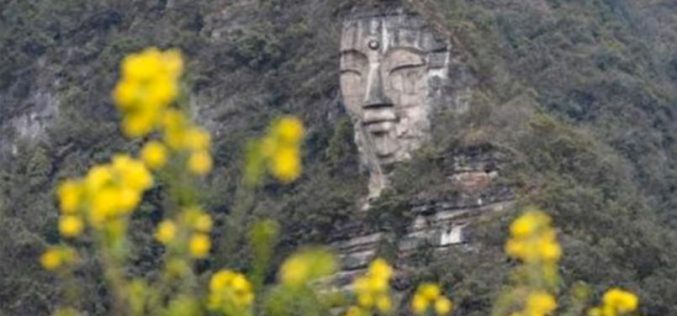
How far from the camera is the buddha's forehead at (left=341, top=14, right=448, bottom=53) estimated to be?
3988cm

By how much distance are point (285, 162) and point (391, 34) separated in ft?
116

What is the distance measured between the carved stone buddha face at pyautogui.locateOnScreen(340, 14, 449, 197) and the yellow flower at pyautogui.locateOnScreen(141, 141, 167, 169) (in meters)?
34.2

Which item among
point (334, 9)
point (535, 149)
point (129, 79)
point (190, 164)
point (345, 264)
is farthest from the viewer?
point (334, 9)

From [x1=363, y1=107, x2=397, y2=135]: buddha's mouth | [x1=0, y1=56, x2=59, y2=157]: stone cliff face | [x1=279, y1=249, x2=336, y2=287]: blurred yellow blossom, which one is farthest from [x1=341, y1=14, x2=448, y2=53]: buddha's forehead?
[x1=279, y1=249, x2=336, y2=287]: blurred yellow blossom

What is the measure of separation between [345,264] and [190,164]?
32.0 m

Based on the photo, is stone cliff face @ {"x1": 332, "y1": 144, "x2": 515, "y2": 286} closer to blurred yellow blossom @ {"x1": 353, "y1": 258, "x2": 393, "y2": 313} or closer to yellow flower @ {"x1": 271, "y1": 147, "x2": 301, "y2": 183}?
blurred yellow blossom @ {"x1": 353, "y1": 258, "x2": 393, "y2": 313}

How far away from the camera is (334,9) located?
43000 millimetres

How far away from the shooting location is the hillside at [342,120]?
36875 mm

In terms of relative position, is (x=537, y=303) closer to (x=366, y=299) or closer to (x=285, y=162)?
(x=366, y=299)

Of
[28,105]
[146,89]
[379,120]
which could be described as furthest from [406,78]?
[146,89]

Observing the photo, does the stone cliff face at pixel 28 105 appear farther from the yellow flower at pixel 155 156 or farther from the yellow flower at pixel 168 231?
the yellow flower at pixel 155 156

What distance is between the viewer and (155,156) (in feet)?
16.0

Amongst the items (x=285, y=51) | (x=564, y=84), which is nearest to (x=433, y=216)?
(x=285, y=51)

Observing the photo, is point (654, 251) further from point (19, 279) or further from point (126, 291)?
point (126, 291)
